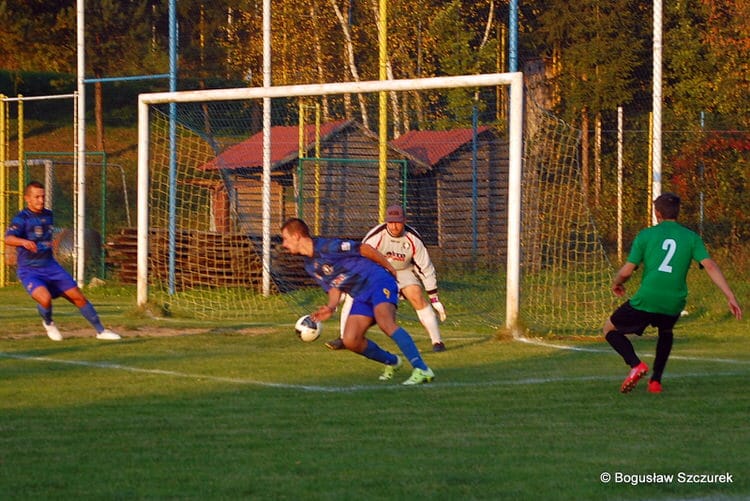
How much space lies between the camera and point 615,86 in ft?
94.6

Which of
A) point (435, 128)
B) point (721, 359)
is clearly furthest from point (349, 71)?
point (721, 359)

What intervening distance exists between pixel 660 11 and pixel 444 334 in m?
5.14

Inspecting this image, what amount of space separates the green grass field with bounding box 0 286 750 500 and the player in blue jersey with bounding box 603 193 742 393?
13.9 inches

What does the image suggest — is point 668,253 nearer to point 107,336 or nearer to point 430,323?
point 430,323

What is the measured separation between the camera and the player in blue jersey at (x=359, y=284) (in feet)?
35.3

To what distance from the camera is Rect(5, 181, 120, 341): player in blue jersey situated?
1427cm

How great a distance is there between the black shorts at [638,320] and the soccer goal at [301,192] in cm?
647

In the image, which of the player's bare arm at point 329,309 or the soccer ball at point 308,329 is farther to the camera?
the soccer ball at point 308,329

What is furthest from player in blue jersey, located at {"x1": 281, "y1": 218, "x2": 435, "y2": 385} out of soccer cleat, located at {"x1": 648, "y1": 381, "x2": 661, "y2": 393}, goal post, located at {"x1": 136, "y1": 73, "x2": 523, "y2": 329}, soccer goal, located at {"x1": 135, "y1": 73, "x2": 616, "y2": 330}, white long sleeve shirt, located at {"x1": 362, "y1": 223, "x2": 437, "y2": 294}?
soccer goal, located at {"x1": 135, "y1": 73, "x2": 616, "y2": 330}

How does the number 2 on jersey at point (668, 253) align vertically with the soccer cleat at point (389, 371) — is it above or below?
above

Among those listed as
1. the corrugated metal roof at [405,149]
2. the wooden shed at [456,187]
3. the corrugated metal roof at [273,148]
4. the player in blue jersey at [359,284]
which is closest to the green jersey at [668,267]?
the player in blue jersey at [359,284]

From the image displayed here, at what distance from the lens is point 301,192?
22172 millimetres

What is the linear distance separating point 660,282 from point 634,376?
0.81 m

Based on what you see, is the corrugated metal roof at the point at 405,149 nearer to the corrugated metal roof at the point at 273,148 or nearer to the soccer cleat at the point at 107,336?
the corrugated metal roof at the point at 273,148
